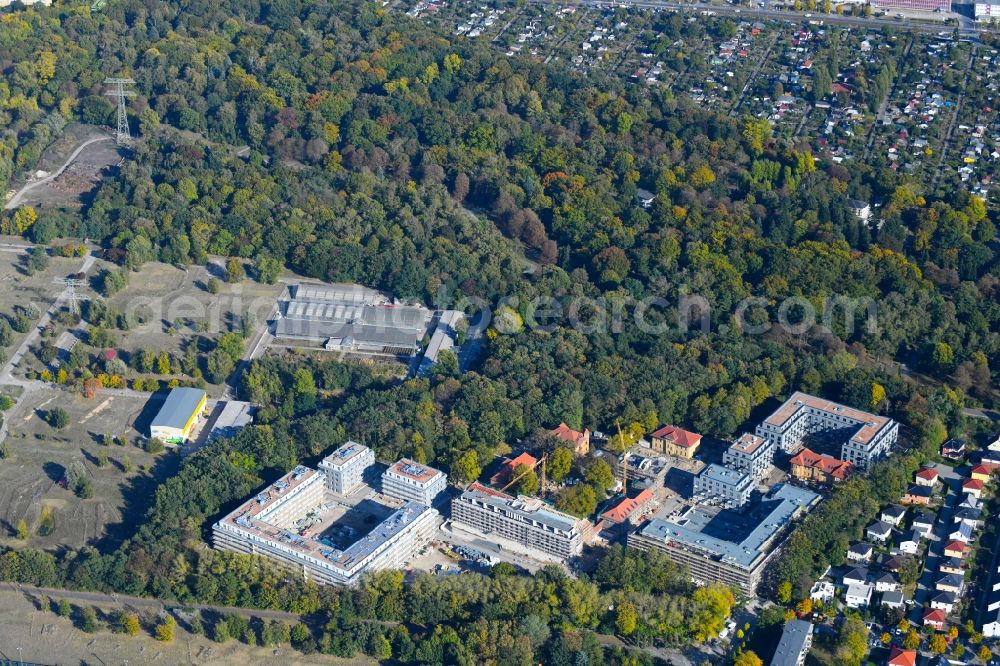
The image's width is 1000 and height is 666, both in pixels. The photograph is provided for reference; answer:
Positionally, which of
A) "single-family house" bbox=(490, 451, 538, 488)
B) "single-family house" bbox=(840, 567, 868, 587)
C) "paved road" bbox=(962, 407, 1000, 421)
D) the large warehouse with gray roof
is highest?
"paved road" bbox=(962, 407, 1000, 421)

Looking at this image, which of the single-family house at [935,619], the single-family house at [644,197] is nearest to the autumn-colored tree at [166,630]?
the single-family house at [935,619]

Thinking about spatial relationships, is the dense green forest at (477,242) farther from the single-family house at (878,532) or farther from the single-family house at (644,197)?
the single-family house at (878,532)

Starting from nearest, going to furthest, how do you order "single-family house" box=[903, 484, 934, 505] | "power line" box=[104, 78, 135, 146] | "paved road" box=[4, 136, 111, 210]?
"single-family house" box=[903, 484, 934, 505] → "paved road" box=[4, 136, 111, 210] → "power line" box=[104, 78, 135, 146]

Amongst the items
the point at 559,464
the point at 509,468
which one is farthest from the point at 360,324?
the point at 559,464

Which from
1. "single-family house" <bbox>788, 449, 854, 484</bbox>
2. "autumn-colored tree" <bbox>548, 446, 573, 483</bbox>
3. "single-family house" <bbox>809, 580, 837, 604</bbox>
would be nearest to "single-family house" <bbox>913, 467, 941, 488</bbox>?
"single-family house" <bbox>788, 449, 854, 484</bbox>

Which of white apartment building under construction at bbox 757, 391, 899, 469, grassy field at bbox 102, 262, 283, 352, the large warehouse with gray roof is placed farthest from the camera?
grassy field at bbox 102, 262, 283, 352

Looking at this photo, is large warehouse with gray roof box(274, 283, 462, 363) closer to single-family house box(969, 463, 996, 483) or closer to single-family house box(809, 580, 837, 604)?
single-family house box(809, 580, 837, 604)

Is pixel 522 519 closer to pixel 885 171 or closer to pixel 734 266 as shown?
pixel 734 266
